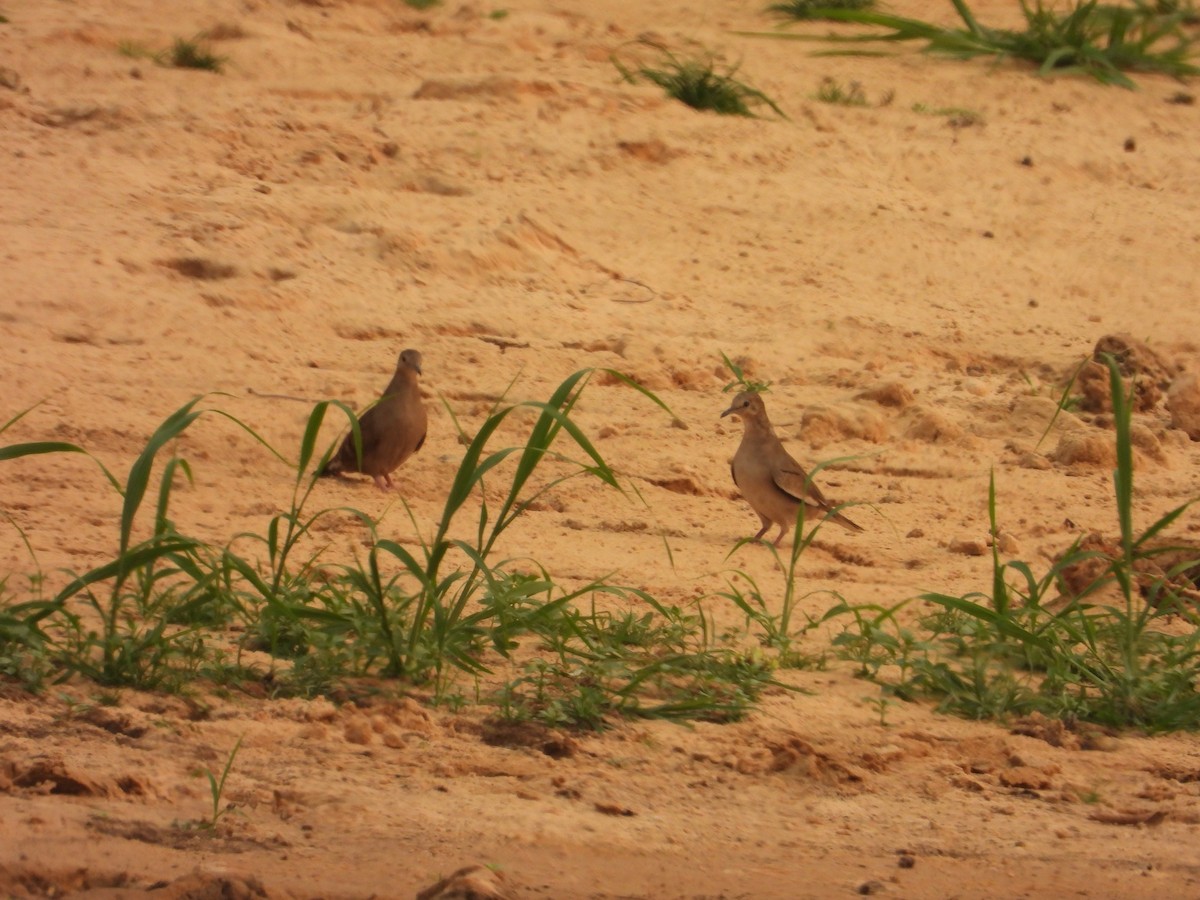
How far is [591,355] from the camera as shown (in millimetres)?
6879

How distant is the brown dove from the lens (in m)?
6.04

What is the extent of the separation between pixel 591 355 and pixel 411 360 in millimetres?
949

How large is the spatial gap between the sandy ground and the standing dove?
0.53ft

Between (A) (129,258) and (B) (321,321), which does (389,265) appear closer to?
(B) (321,321)

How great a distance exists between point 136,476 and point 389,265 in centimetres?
336

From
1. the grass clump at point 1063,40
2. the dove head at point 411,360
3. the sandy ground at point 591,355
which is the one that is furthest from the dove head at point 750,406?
the grass clump at point 1063,40

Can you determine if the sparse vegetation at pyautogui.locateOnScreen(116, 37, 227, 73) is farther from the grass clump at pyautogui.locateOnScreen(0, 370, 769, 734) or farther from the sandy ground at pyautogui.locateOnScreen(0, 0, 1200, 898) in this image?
the grass clump at pyautogui.locateOnScreen(0, 370, 769, 734)

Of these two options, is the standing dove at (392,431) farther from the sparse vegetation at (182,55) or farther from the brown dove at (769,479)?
the sparse vegetation at (182,55)

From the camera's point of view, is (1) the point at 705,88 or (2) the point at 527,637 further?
(1) the point at 705,88

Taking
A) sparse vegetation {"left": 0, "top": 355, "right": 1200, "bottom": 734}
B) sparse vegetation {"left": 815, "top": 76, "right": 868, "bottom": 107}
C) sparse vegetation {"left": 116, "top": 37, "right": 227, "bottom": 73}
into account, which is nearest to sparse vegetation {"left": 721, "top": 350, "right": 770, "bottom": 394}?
sparse vegetation {"left": 0, "top": 355, "right": 1200, "bottom": 734}

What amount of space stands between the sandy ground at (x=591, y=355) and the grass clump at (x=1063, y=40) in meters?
0.21

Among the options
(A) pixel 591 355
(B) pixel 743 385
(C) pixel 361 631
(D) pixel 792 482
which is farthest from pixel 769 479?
(C) pixel 361 631

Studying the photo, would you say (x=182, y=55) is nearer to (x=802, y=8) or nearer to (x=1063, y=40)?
(x=802, y=8)

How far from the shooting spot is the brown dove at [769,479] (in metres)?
6.04
